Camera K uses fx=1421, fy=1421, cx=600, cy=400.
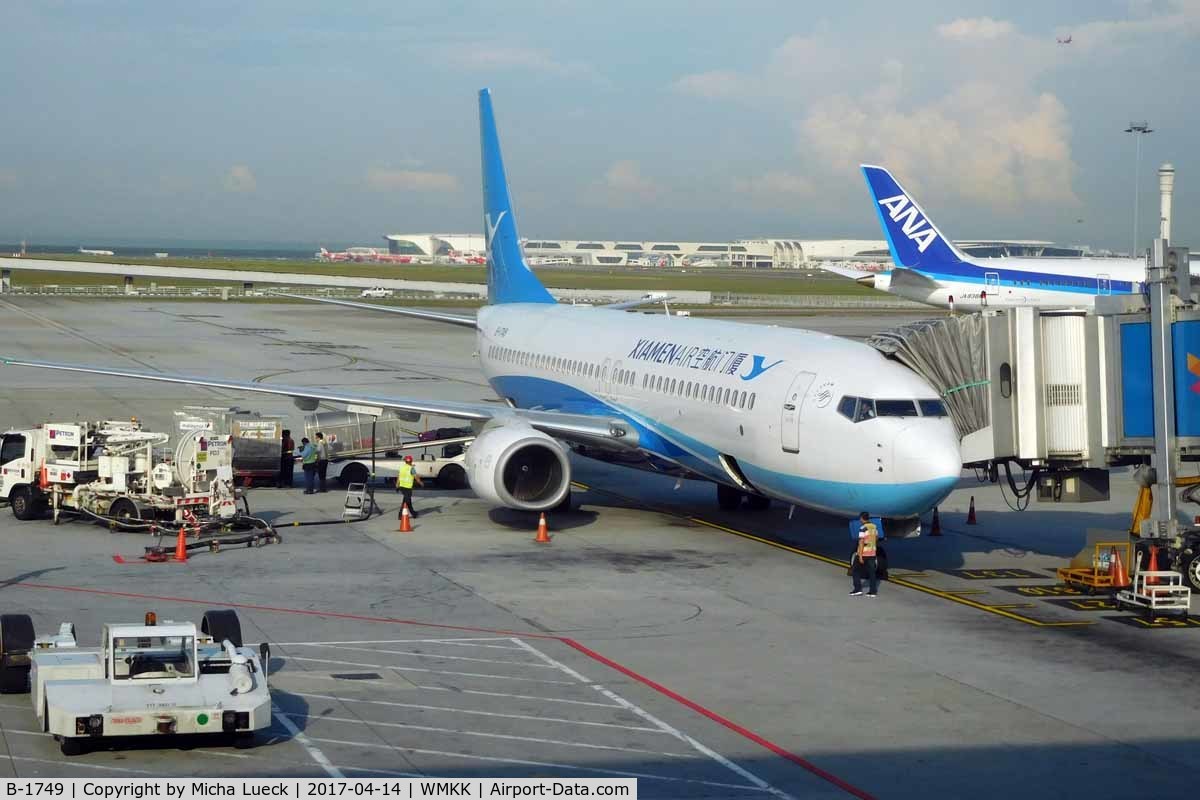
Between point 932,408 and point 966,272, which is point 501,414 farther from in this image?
point 966,272

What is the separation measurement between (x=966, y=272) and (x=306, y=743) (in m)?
53.7

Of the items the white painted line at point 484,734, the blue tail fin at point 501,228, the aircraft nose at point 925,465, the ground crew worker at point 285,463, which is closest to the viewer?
the white painted line at point 484,734

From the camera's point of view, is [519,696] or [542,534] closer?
[519,696]

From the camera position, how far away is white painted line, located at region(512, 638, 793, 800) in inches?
575

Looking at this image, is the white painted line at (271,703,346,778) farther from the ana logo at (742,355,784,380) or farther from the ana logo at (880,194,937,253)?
the ana logo at (880,194,937,253)

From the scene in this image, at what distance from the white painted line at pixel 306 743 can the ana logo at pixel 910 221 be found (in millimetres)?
53441

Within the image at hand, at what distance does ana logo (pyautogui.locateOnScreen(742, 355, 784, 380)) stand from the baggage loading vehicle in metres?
11.2

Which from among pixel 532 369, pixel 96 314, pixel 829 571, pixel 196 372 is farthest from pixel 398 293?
pixel 829 571

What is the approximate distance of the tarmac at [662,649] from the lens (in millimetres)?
15203

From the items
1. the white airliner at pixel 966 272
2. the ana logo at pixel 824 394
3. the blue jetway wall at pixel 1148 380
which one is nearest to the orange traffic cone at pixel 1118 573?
the blue jetway wall at pixel 1148 380

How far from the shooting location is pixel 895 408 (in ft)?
79.7

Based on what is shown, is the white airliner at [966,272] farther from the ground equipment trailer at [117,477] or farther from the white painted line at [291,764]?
the white painted line at [291,764]

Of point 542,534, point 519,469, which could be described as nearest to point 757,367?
point 542,534

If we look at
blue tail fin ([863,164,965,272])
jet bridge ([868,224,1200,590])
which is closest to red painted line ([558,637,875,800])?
jet bridge ([868,224,1200,590])
